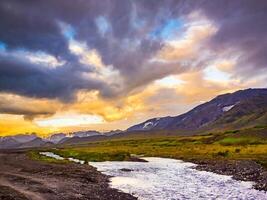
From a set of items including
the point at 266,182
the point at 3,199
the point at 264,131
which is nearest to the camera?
the point at 3,199

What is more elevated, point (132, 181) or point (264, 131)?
point (264, 131)

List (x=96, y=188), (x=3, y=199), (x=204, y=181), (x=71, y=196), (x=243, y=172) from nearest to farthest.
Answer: (x=3, y=199) → (x=71, y=196) → (x=96, y=188) → (x=204, y=181) → (x=243, y=172)

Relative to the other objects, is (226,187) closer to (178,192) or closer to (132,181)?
(178,192)

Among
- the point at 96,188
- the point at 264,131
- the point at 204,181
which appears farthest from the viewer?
the point at 264,131

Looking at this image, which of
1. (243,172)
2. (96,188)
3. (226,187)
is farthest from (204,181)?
(96,188)

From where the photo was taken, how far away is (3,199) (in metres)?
31.1

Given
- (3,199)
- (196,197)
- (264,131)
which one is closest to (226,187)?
(196,197)

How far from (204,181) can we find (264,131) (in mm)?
155482

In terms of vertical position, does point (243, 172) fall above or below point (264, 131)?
below

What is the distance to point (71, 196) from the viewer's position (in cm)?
3684

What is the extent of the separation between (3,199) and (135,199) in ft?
38.0

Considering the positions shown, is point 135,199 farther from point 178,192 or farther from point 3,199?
point 3,199

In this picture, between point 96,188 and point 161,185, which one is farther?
point 161,185

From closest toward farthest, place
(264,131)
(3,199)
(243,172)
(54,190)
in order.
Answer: (3,199), (54,190), (243,172), (264,131)
